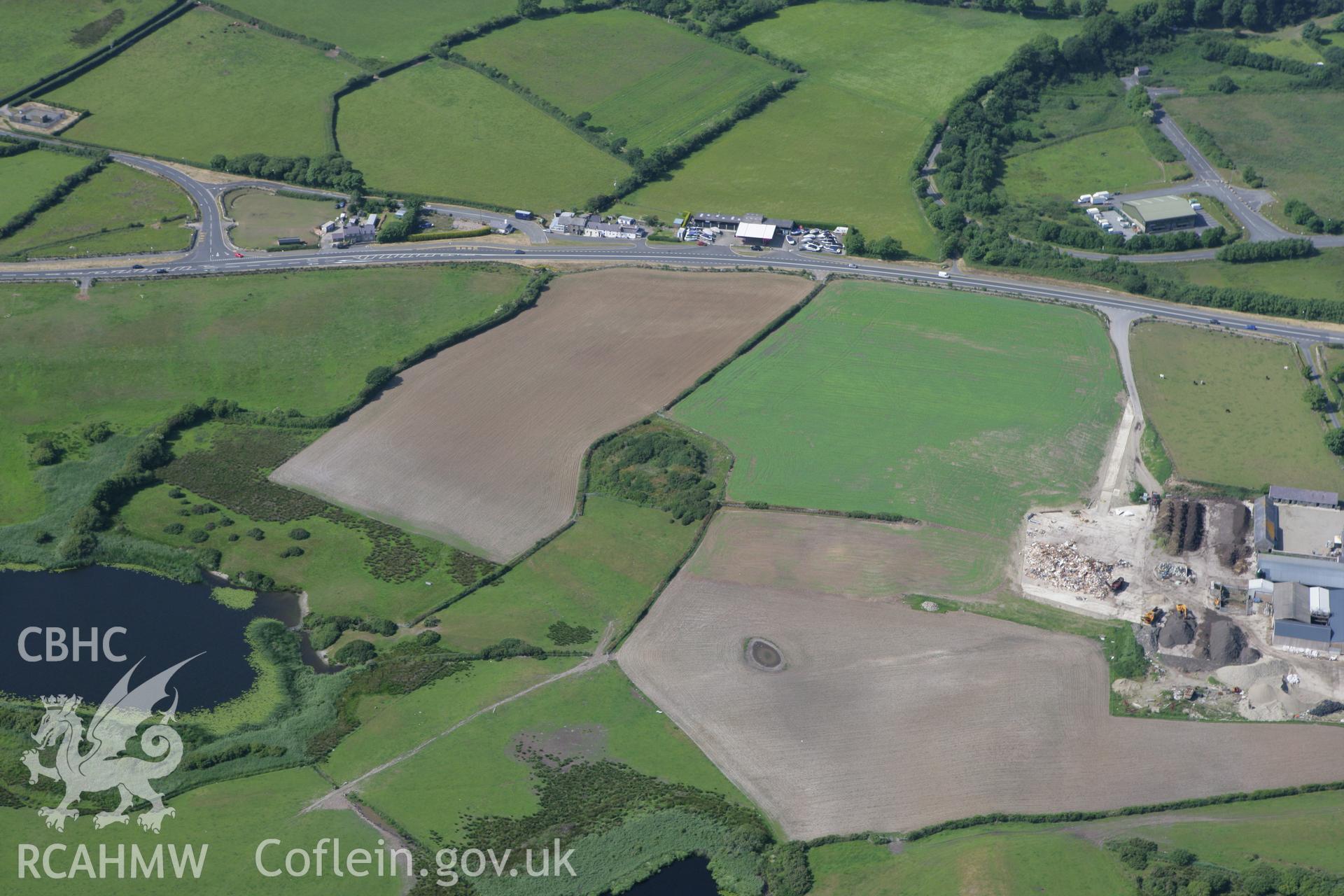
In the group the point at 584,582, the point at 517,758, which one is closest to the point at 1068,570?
the point at 584,582

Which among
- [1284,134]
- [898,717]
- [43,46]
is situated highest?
[1284,134]

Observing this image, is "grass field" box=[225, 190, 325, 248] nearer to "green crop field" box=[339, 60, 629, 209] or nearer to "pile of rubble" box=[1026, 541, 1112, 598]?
"green crop field" box=[339, 60, 629, 209]

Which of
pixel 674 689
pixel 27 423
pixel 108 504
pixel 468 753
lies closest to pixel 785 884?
pixel 674 689

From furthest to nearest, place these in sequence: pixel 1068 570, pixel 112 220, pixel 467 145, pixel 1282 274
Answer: pixel 467 145
pixel 112 220
pixel 1282 274
pixel 1068 570

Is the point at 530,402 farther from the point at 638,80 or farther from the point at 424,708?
the point at 638,80

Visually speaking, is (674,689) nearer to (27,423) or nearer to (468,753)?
(468,753)

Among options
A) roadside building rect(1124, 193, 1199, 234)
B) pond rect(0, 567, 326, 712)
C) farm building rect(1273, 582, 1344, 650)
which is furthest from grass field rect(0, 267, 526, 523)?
farm building rect(1273, 582, 1344, 650)
